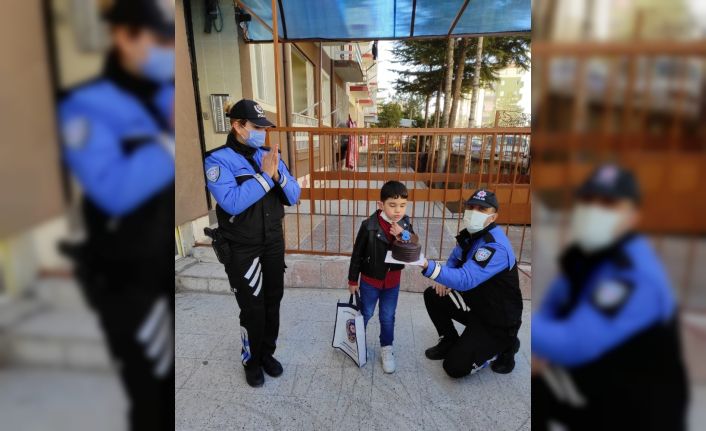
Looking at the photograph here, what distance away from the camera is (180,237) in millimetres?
3887

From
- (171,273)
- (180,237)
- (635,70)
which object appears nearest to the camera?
(635,70)

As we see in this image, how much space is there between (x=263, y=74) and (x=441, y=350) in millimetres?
5315

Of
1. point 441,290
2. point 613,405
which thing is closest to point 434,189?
point 441,290

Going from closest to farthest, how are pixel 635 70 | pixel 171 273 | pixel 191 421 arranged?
1. pixel 635 70
2. pixel 171 273
3. pixel 191 421

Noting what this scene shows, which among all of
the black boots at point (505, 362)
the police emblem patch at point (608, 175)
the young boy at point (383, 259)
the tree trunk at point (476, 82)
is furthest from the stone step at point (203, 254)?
the tree trunk at point (476, 82)

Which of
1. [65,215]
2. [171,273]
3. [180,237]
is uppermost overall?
[65,215]

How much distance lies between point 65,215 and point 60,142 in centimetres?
9

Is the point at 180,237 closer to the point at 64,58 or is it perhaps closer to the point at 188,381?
the point at 188,381

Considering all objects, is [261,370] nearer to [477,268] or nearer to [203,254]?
[477,268]

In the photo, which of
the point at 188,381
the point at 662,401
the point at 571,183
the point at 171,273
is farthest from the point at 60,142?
the point at 188,381

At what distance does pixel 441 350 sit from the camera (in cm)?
260

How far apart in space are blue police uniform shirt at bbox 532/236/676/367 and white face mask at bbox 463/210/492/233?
1.79 meters

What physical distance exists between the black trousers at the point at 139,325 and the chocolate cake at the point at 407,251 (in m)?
1.55

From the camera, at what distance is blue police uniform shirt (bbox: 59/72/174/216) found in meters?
0.40
